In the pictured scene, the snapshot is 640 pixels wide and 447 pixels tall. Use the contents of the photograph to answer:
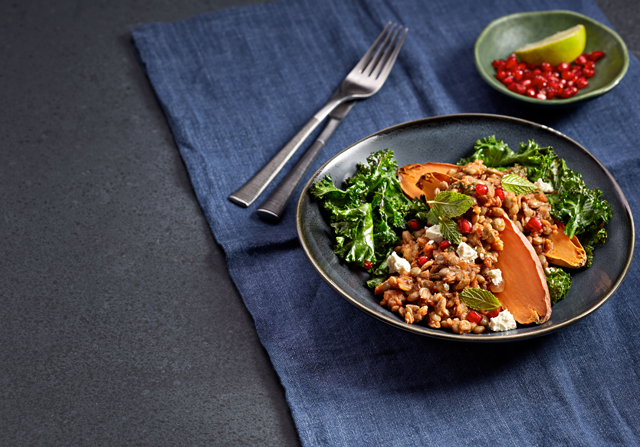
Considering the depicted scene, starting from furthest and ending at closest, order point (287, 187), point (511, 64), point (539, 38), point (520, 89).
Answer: point (539, 38) → point (511, 64) → point (520, 89) → point (287, 187)

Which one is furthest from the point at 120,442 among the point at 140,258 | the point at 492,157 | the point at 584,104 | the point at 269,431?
the point at 584,104

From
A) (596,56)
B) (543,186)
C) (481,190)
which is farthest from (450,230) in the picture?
(596,56)

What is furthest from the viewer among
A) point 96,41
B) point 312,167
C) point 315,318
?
point 96,41

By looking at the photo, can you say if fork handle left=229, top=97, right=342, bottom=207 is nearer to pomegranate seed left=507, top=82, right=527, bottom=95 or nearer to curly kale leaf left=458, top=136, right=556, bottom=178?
curly kale leaf left=458, top=136, right=556, bottom=178

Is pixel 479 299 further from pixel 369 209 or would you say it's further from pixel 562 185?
pixel 562 185

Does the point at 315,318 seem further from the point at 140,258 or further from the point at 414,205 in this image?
the point at 140,258

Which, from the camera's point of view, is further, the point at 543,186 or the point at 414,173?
the point at 414,173
